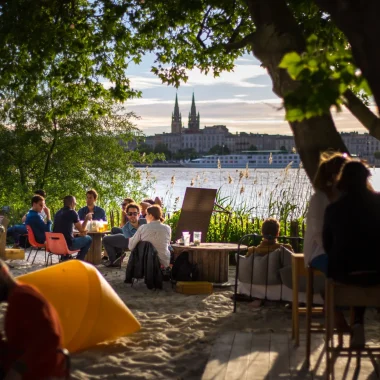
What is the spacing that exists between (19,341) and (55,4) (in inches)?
452

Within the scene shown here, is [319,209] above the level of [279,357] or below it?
above

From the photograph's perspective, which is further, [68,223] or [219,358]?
[68,223]

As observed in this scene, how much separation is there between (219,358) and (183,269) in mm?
4793

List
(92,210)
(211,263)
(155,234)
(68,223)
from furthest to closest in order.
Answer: (92,210), (68,223), (211,263), (155,234)

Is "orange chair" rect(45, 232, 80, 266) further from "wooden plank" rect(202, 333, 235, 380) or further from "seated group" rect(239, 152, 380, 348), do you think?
"seated group" rect(239, 152, 380, 348)

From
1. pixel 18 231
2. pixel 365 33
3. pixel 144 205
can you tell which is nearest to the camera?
pixel 365 33

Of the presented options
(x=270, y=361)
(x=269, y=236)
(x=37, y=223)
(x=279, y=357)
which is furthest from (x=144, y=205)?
(x=270, y=361)

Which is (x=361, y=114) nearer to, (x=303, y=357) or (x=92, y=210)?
(x=303, y=357)

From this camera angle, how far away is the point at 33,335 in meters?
3.85

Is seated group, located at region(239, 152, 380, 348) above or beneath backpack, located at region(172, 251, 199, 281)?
above

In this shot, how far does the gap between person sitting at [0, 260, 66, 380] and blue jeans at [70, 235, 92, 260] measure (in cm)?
898

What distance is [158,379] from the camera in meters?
6.70

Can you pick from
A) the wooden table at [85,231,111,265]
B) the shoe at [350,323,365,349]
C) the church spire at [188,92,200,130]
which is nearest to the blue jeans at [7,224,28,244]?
the wooden table at [85,231,111,265]

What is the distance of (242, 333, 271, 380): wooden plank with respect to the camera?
636 cm
